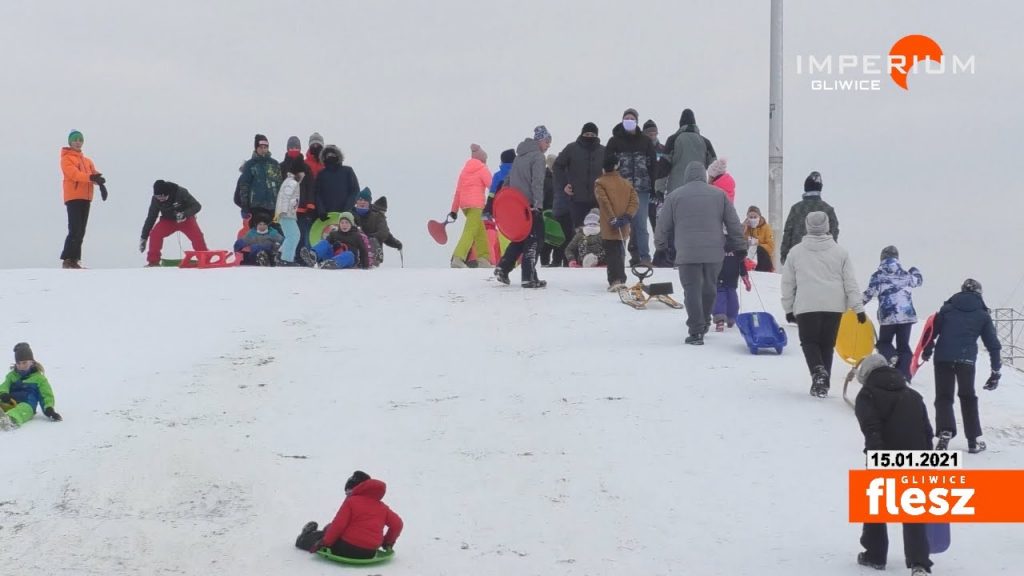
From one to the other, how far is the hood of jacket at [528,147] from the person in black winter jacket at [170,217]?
518 centimetres

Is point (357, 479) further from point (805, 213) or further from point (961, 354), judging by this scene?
point (805, 213)

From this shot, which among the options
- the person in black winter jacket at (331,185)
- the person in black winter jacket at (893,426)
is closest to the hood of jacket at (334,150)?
the person in black winter jacket at (331,185)

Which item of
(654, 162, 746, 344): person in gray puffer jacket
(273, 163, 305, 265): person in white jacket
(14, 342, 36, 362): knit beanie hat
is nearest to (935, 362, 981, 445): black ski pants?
(654, 162, 746, 344): person in gray puffer jacket

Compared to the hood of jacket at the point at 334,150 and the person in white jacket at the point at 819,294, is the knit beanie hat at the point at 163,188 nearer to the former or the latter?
the hood of jacket at the point at 334,150

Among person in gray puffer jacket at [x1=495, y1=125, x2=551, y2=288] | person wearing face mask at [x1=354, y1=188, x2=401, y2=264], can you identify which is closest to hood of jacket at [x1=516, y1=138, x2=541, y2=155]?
person in gray puffer jacket at [x1=495, y1=125, x2=551, y2=288]

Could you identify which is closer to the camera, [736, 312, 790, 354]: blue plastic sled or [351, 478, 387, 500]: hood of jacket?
[351, 478, 387, 500]: hood of jacket

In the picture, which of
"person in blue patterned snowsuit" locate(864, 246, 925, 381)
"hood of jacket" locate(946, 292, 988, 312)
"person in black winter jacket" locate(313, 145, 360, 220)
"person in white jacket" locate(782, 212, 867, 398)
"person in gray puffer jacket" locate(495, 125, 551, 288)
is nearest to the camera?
"hood of jacket" locate(946, 292, 988, 312)

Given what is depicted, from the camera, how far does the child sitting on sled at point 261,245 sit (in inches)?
887

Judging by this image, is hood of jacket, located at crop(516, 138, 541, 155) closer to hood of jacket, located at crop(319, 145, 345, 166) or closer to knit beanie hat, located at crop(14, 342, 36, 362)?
hood of jacket, located at crop(319, 145, 345, 166)

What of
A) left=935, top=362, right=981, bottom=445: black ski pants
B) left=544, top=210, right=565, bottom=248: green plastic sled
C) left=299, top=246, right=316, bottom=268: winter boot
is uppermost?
left=544, top=210, right=565, bottom=248: green plastic sled

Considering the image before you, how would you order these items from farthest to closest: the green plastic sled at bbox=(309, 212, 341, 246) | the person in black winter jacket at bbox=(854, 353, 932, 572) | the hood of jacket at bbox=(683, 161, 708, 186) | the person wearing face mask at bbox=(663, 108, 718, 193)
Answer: the green plastic sled at bbox=(309, 212, 341, 246) < the person wearing face mask at bbox=(663, 108, 718, 193) < the hood of jacket at bbox=(683, 161, 708, 186) < the person in black winter jacket at bbox=(854, 353, 932, 572)

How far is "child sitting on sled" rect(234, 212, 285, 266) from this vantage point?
2253 cm

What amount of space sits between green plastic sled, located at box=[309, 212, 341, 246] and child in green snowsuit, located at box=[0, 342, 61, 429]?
10.4 meters

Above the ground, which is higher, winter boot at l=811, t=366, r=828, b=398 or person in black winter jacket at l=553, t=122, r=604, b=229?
person in black winter jacket at l=553, t=122, r=604, b=229
